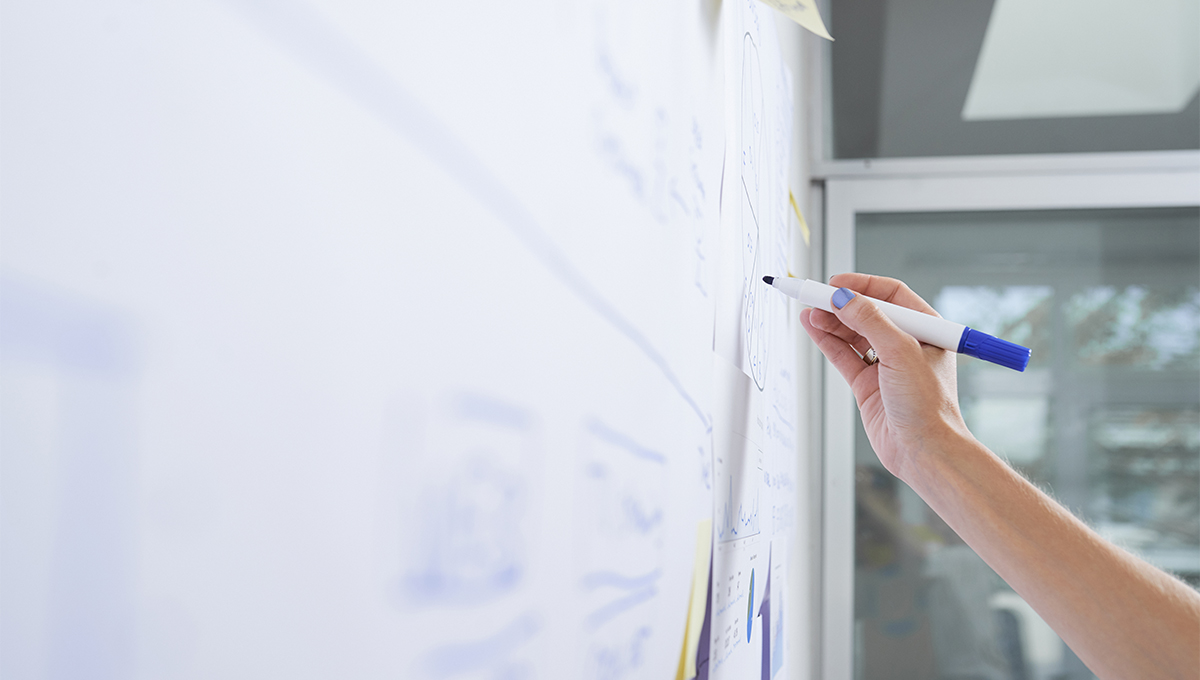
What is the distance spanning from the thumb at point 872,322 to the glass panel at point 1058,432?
35.4 inches

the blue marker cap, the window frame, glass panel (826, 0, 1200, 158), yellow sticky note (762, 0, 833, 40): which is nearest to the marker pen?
the blue marker cap

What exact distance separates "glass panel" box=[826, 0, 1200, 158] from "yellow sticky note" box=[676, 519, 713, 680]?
45.5 inches

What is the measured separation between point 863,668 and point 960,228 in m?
0.79

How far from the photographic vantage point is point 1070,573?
0.37 m

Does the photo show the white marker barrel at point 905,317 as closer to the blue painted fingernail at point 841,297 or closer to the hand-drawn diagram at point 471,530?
the blue painted fingernail at point 841,297

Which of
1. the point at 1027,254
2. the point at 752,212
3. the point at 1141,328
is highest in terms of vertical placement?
the point at 1027,254

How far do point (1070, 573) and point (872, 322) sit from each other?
0.16 m

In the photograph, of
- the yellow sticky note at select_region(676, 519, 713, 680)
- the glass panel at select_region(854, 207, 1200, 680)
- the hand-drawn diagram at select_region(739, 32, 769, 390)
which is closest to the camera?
the yellow sticky note at select_region(676, 519, 713, 680)

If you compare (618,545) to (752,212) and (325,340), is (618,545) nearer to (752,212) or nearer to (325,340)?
(325,340)

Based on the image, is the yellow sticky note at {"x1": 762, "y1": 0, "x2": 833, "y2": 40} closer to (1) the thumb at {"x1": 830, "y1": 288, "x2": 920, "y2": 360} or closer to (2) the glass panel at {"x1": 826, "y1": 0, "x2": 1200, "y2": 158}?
(1) the thumb at {"x1": 830, "y1": 288, "x2": 920, "y2": 360}

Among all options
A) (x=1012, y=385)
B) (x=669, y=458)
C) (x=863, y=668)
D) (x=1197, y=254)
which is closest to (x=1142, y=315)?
(x=1197, y=254)

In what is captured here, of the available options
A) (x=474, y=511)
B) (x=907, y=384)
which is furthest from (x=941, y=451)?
(x=474, y=511)

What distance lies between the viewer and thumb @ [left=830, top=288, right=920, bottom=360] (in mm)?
428

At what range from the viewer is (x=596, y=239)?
230mm
